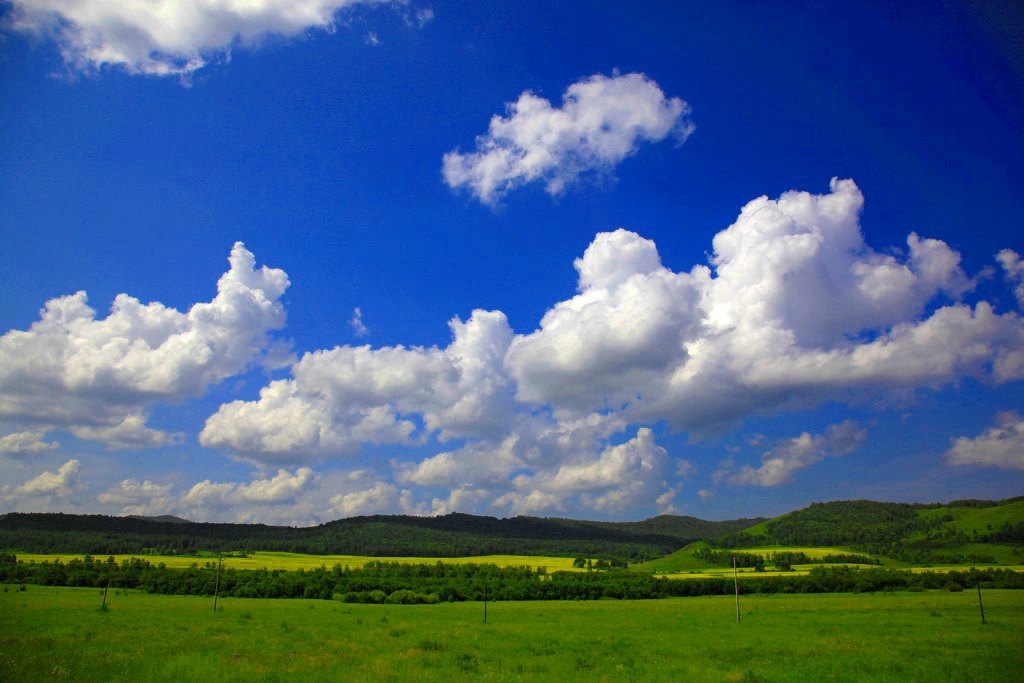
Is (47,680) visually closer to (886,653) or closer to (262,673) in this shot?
(262,673)

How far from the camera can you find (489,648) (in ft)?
106

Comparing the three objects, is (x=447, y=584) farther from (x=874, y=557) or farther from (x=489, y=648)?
(x=874, y=557)

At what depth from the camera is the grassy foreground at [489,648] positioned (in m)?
23.9

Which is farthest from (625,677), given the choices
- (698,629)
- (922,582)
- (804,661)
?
(922,582)

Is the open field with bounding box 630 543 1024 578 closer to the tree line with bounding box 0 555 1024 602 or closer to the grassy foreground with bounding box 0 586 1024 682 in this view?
the tree line with bounding box 0 555 1024 602

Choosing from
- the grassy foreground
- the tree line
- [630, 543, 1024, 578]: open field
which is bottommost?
[630, 543, 1024, 578]: open field

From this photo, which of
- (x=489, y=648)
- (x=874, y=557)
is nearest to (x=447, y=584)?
(x=489, y=648)

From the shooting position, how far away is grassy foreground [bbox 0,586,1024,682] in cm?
2388

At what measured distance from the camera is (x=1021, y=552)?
151000 millimetres

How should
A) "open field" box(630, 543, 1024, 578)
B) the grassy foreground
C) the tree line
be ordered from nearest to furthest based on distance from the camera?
1. the grassy foreground
2. the tree line
3. "open field" box(630, 543, 1024, 578)

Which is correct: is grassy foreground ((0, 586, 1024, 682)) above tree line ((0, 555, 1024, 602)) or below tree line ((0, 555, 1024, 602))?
above

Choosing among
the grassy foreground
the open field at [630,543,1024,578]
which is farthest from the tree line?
the grassy foreground

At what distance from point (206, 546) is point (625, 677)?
20468 cm

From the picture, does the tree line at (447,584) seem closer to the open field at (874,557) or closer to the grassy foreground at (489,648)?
the open field at (874,557)
